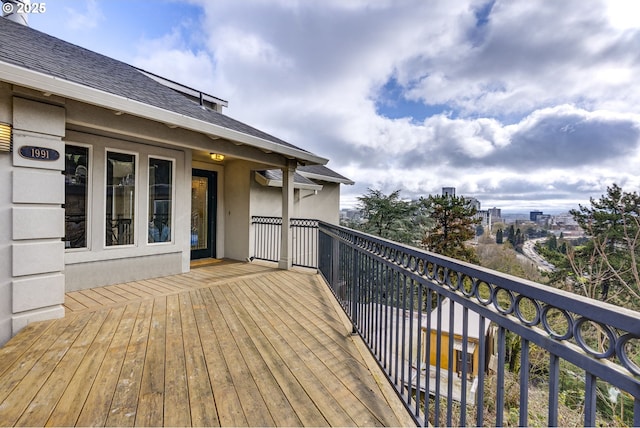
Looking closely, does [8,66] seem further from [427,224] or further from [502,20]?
[427,224]

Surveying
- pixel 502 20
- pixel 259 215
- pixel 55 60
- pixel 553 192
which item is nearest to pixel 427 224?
pixel 502 20

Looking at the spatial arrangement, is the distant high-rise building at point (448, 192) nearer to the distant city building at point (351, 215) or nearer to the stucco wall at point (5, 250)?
the distant city building at point (351, 215)

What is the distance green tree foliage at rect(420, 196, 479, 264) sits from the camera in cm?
1752

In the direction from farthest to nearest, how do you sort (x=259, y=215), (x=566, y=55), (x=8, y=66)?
(x=566, y=55) < (x=259, y=215) < (x=8, y=66)

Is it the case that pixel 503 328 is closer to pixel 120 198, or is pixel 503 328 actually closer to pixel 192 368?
pixel 192 368

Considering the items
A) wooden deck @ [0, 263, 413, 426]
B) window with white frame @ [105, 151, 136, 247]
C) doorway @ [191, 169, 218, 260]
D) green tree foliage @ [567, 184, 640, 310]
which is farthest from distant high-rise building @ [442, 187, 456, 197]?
window with white frame @ [105, 151, 136, 247]

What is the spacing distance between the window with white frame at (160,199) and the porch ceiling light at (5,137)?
2.32 metres

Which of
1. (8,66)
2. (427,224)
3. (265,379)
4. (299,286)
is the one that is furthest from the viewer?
(427,224)

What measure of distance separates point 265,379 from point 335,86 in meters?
10.8

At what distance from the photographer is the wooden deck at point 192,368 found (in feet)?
5.78

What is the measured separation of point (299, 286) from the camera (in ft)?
15.6

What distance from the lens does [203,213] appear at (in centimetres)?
705
